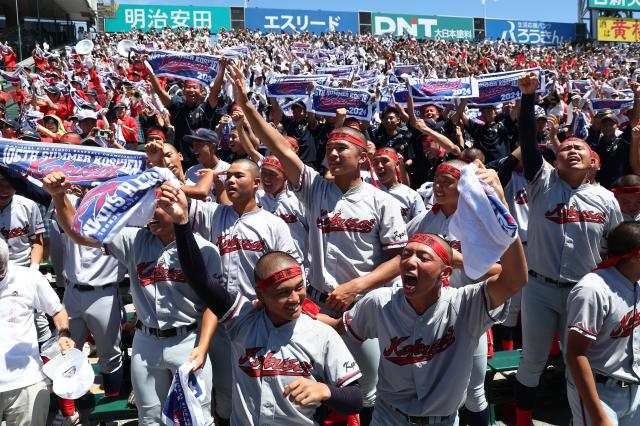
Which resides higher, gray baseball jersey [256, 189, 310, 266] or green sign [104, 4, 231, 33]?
green sign [104, 4, 231, 33]

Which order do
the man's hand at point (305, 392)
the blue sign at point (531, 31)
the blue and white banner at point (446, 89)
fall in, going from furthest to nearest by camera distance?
the blue sign at point (531, 31)
the blue and white banner at point (446, 89)
the man's hand at point (305, 392)

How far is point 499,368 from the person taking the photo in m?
4.89

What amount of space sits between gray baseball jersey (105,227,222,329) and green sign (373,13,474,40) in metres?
41.6

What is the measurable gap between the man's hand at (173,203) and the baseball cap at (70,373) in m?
1.45

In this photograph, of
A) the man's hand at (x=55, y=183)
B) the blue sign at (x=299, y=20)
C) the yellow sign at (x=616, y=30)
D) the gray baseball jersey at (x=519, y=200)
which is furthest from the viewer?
the yellow sign at (x=616, y=30)

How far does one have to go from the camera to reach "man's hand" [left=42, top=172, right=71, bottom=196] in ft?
11.8

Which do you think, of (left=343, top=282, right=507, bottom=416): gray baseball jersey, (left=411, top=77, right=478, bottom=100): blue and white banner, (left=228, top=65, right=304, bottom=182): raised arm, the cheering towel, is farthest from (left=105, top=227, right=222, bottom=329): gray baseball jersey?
(left=411, top=77, right=478, bottom=100): blue and white banner

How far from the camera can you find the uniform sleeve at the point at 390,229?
3986 millimetres

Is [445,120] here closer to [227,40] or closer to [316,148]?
[316,148]

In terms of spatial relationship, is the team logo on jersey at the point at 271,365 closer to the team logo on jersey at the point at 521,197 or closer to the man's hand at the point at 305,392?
the man's hand at the point at 305,392

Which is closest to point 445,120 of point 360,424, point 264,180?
point 264,180

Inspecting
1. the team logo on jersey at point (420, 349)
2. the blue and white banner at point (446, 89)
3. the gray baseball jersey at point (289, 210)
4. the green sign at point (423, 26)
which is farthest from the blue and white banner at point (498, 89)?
the green sign at point (423, 26)

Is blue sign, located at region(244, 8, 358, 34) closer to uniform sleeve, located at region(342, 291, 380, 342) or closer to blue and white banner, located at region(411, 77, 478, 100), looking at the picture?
blue and white banner, located at region(411, 77, 478, 100)

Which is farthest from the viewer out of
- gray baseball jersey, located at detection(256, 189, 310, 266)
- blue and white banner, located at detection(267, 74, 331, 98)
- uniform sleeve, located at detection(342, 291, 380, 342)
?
blue and white banner, located at detection(267, 74, 331, 98)
